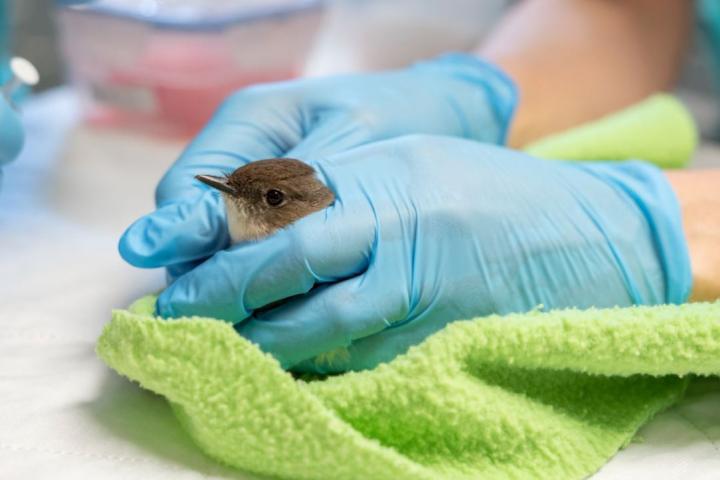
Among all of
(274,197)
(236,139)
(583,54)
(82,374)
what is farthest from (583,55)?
(82,374)

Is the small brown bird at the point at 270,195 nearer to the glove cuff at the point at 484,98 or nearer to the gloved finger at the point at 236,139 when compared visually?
the gloved finger at the point at 236,139

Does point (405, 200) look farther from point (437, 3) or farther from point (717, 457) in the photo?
point (437, 3)

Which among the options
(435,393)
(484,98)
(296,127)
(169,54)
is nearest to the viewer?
(435,393)

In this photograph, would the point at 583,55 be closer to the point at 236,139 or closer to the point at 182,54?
the point at 182,54

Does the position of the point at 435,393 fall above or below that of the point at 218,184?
below

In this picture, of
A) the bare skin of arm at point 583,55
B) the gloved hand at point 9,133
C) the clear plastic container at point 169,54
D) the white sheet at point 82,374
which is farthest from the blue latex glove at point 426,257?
the clear plastic container at point 169,54
